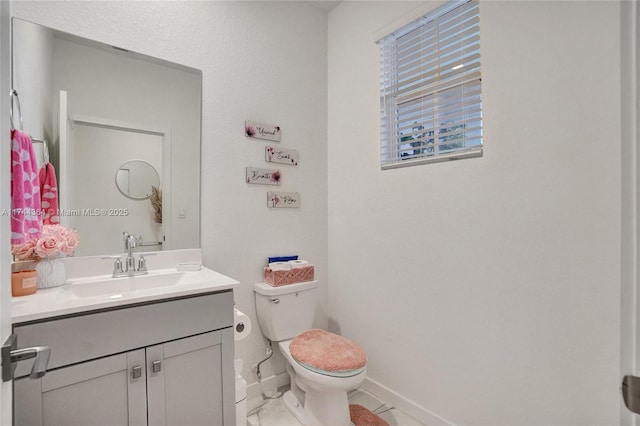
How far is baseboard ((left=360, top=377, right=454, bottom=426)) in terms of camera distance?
67.4 inches

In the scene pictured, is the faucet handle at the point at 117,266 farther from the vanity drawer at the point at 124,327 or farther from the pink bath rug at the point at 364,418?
the pink bath rug at the point at 364,418

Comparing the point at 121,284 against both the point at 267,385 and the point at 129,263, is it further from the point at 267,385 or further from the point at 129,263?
the point at 267,385

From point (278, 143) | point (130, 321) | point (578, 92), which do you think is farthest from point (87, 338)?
point (578, 92)

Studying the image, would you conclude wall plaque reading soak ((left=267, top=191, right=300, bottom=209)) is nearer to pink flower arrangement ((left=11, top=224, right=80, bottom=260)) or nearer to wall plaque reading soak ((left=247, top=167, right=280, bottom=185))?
wall plaque reading soak ((left=247, top=167, right=280, bottom=185))

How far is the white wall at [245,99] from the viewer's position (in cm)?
163

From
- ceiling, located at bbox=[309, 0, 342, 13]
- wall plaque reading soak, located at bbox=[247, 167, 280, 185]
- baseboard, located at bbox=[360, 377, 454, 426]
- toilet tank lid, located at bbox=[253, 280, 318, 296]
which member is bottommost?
baseboard, located at bbox=[360, 377, 454, 426]

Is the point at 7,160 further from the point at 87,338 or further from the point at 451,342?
the point at 451,342

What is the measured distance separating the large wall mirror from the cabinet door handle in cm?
66

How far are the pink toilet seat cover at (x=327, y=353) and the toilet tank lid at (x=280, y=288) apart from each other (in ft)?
0.90

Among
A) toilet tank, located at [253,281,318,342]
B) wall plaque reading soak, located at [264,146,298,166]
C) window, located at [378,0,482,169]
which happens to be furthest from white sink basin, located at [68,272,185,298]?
window, located at [378,0,482,169]

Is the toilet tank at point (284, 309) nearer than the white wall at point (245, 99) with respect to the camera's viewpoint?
No

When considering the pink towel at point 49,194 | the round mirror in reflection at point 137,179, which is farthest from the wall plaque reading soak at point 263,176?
the pink towel at point 49,194

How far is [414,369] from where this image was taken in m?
1.83

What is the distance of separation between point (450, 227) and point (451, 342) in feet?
1.99
